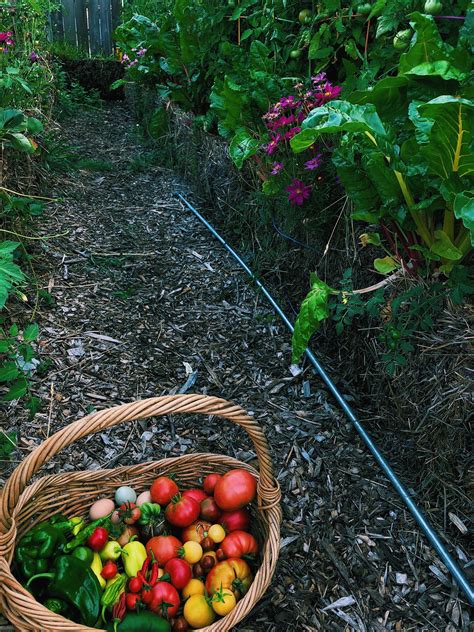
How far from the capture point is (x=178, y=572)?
136 cm

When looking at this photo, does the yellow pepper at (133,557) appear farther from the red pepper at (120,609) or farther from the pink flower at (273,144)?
the pink flower at (273,144)

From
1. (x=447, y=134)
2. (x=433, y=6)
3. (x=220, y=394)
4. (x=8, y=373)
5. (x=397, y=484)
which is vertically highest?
(x=433, y=6)

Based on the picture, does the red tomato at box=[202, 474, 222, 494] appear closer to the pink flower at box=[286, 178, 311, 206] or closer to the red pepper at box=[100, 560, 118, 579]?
the red pepper at box=[100, 560, 118, 579]

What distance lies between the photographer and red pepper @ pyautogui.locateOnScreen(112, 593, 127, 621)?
1.28m

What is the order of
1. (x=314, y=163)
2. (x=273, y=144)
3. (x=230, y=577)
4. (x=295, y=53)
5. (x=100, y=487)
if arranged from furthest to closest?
(x=295, y=53) → (x=273, y=144) → (x=314, y=163) → (x=100, y=487) → (x=230, y=577)

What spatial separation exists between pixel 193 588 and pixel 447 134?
1.34 m

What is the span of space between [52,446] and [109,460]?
76cm

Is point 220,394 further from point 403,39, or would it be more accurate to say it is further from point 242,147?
point 403,39

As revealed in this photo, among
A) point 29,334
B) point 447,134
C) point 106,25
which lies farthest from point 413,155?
point 106,25

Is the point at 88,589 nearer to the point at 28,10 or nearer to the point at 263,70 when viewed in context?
the point at 263,70

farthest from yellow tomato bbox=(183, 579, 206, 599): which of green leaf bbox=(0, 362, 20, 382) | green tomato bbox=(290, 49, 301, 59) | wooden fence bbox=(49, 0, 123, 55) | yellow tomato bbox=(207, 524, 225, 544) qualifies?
wooden fence bbox=(49, 0, 123, 55)

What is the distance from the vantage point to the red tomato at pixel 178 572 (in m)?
1.36

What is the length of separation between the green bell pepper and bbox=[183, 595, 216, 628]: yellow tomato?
21 cm

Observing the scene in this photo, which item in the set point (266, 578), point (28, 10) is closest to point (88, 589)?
point (266, 578)
